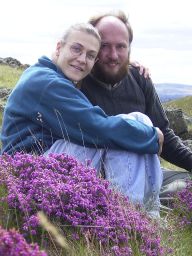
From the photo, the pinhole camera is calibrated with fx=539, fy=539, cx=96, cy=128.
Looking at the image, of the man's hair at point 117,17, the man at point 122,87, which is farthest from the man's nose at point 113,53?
the man's hair at point 117,17

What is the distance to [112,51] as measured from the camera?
7.10 m

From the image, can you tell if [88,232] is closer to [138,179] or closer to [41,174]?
[41,174]

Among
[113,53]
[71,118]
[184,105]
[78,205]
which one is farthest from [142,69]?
[184,105]

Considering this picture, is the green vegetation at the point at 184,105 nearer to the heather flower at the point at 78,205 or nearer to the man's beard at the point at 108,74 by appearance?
the man's beard at the point at 108,74

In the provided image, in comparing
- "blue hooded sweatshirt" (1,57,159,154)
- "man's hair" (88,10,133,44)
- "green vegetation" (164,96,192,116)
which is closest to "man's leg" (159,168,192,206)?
"blue hooded sweatshirt" (1,57,159,154)

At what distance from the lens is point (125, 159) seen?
5902 millimetres

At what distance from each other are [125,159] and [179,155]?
6.68 feet

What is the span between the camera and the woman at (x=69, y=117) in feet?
19.2

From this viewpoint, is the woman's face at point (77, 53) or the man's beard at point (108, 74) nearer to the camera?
the woman's face at point (77, 53)

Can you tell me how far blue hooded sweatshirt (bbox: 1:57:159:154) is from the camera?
5836 millimetres

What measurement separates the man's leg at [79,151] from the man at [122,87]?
1460 millimetres

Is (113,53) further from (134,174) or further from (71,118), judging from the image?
(134,174)

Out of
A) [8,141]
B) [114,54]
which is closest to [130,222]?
[8,141]

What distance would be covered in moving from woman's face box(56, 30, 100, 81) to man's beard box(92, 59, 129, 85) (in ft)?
3.01
